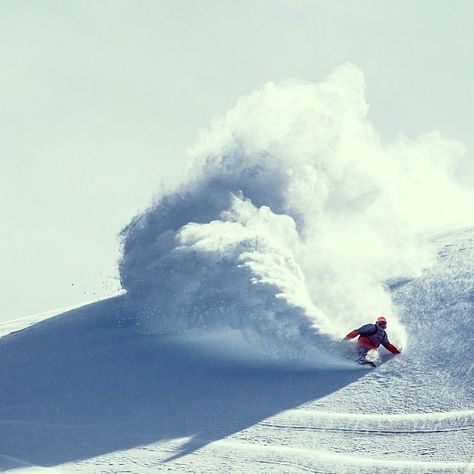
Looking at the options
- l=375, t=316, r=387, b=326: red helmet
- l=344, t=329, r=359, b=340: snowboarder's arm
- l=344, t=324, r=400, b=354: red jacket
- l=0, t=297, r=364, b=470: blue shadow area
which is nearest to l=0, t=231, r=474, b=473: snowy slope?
l=0, t=297, r=364, b=470: blue shadow area

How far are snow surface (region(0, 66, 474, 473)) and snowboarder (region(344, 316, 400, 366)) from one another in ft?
1.22

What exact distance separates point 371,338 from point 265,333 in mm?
2663

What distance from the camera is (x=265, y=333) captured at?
23.8m

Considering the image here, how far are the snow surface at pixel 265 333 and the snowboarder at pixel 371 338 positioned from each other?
Answer: 37 cm

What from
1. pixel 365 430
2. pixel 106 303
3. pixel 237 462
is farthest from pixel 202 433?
pixel 106 303

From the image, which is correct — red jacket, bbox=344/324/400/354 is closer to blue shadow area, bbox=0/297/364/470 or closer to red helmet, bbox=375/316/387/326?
red helmet, bbox=375/316/387/326

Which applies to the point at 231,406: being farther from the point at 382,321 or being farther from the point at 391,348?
the point at 382,321

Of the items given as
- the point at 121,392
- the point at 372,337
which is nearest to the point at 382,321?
the point at 372,337

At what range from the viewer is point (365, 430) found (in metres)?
18.2

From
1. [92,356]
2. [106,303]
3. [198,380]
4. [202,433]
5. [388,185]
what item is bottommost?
[202,433]

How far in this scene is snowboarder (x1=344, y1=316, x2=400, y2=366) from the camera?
73.4 ft

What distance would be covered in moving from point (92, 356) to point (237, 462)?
26.4 feet

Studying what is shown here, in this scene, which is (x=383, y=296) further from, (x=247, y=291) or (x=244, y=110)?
(x=244, y=110)

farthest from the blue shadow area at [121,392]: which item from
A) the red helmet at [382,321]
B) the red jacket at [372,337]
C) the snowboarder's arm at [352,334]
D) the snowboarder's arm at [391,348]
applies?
the red helmet at [382,321]
